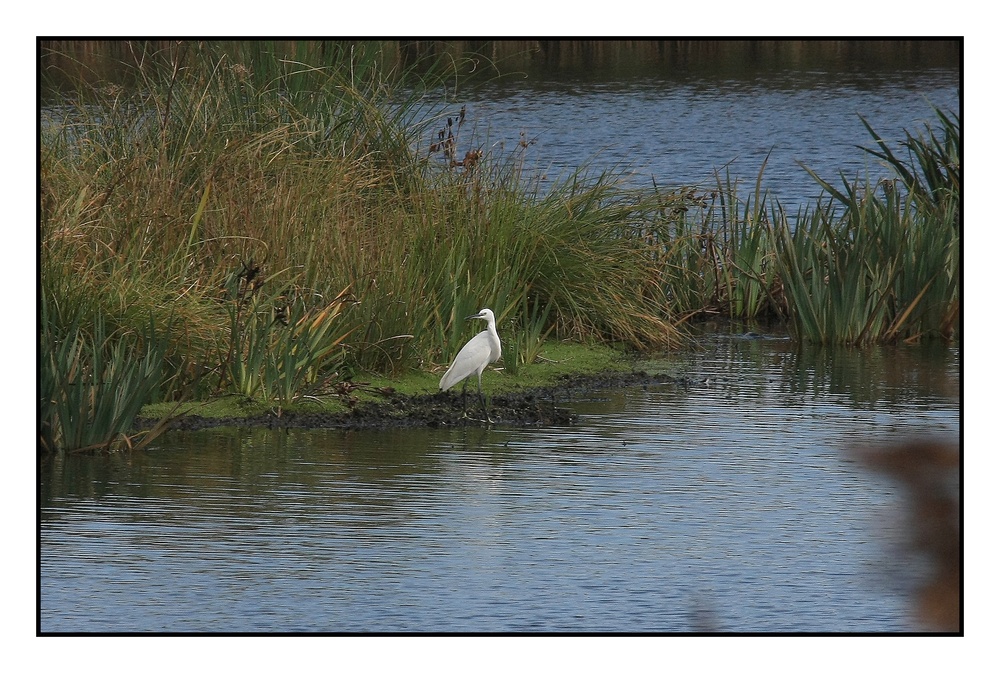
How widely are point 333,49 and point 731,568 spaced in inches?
250

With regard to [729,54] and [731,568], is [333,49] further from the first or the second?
[731,568]

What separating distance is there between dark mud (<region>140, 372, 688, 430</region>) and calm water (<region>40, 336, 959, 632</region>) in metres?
0.16

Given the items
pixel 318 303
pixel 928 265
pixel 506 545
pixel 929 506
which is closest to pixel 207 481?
pixel 506 545

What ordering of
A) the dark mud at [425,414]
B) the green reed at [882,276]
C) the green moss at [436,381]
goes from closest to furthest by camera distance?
the dark mud at [425,414], the green moss at [436,381], the green reed at [882,276]

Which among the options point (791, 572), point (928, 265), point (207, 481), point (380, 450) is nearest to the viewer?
point (791, 572)

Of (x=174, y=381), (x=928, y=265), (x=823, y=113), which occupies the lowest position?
(x=174, y=381)

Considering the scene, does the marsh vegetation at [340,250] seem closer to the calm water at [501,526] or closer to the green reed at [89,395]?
the green reed at [89,395]

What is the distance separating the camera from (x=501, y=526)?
5535 mm

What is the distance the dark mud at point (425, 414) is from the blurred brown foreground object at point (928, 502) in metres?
5.64

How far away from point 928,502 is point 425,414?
587 centimetres

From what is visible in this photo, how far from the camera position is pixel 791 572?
4953 millimetres

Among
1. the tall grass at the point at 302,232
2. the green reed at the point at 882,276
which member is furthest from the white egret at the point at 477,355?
the green reed at the point at 882,276

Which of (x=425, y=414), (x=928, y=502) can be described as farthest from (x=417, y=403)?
(x=928, y=502)

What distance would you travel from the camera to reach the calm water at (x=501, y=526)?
4.51 metres
